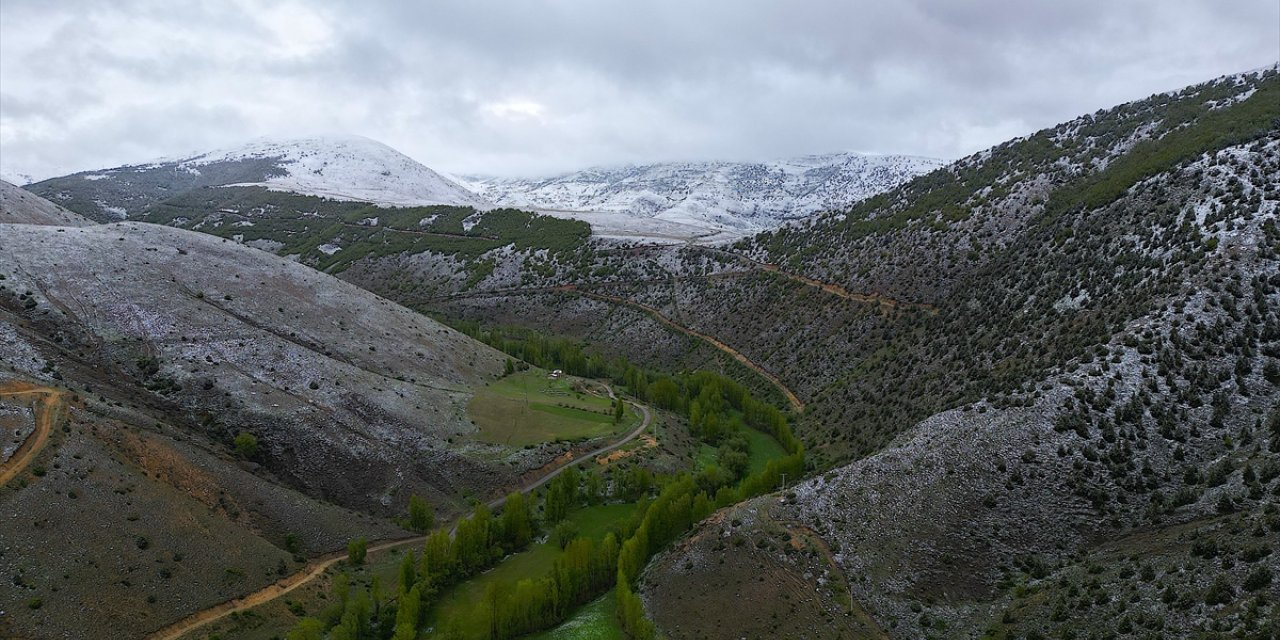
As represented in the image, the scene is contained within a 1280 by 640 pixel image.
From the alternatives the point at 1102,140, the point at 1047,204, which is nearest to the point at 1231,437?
the point at 1047,204

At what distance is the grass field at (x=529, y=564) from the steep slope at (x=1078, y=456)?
45.1 ft

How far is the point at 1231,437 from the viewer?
44.9 metres

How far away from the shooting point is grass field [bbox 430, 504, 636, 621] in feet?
185

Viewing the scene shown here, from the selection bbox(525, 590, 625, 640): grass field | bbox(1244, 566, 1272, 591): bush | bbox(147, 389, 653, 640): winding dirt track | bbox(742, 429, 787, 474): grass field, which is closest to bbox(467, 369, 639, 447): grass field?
bbox(147, 389, 653, 640): winding dirt track

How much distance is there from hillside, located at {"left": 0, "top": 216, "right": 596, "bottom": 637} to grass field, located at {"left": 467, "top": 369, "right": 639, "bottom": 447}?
2.37 m

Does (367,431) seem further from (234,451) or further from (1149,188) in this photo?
(1149,188)

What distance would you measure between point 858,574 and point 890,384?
37.4m

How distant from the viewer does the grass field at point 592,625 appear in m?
51.0

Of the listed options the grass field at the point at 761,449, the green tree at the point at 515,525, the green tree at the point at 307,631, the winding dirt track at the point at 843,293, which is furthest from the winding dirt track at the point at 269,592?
the winding dirt track at the point at 843,293

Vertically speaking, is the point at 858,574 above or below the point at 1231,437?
below

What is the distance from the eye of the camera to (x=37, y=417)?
179ft

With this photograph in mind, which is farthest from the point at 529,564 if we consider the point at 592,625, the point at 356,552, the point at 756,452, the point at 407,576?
the point at 756,452

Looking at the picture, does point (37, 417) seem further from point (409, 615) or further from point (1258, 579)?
point (1258, 579)

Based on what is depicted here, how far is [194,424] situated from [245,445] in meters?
6.26
